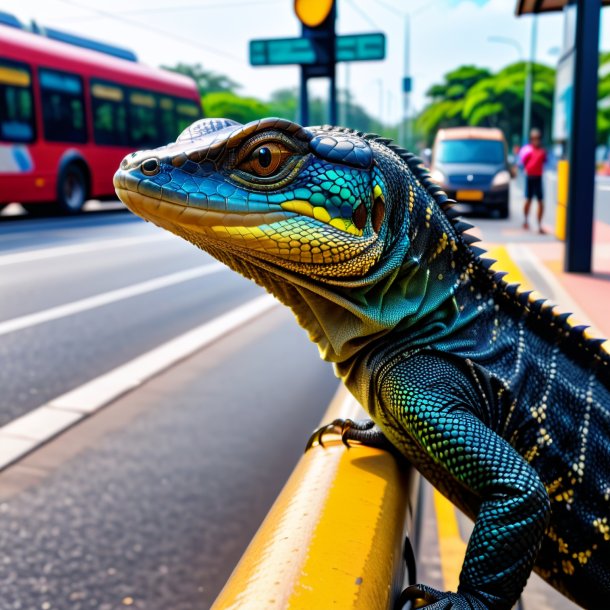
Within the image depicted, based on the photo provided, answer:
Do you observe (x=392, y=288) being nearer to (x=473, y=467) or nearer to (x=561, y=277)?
(x=473, y=467)

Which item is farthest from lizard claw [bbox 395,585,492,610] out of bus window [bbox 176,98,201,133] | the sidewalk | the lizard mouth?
bus window [bbox 176,98,201,133]

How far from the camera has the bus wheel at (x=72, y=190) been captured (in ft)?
62.7

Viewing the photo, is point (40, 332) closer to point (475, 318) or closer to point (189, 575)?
Answer: point (189, 575)

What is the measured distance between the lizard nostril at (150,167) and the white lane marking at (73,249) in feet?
35.7

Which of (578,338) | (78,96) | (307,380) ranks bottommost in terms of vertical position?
(307,380)

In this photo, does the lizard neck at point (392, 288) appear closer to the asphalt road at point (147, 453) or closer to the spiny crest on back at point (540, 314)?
the spiny crest on back at point (540, 314)

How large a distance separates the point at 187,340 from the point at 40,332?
1.62 metres

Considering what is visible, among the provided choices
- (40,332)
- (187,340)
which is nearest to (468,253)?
(187,340)

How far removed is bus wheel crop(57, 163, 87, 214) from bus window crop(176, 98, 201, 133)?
4710 mm

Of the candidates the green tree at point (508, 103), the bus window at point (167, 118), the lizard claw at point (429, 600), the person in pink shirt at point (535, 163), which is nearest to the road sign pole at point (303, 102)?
the lizard claw at point (429, 600)

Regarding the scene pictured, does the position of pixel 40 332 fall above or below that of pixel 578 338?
below

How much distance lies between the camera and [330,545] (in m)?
1.33

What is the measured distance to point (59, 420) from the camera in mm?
5270

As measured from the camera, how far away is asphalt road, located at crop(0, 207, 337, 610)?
3.41 meters
